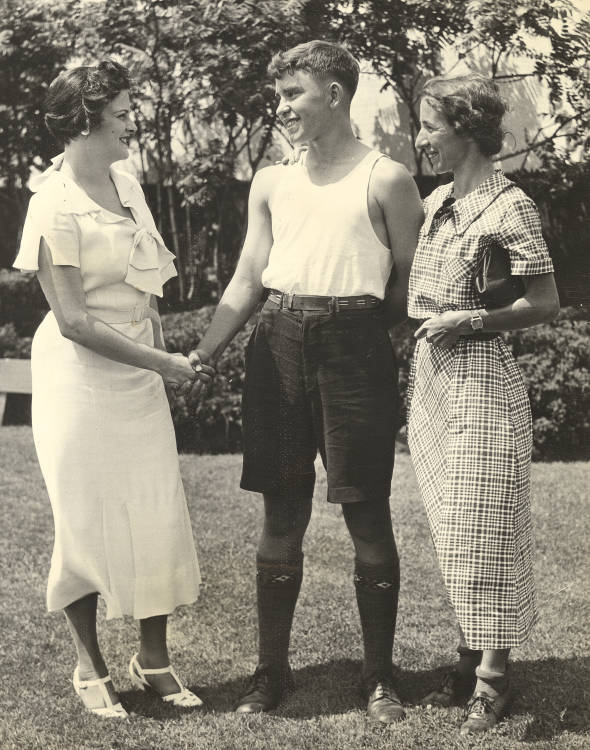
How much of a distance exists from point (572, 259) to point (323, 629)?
15.1 feet

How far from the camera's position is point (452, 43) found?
8.78 meters

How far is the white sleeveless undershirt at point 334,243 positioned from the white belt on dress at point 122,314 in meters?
0.55

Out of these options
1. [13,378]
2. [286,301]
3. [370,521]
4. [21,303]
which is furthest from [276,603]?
[21,303]

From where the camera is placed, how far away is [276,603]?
3.68m

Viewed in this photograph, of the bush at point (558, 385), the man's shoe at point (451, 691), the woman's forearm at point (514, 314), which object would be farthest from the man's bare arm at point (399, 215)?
the bush at point (558, 385)

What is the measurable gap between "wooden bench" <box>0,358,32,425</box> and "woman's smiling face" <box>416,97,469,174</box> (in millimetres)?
6396

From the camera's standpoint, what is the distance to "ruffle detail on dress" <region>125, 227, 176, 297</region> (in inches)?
139

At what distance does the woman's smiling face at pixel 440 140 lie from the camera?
3.32 meters

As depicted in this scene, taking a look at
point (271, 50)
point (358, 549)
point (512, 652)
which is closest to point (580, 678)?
point (512, 652)

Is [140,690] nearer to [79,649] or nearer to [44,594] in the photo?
[79,649]

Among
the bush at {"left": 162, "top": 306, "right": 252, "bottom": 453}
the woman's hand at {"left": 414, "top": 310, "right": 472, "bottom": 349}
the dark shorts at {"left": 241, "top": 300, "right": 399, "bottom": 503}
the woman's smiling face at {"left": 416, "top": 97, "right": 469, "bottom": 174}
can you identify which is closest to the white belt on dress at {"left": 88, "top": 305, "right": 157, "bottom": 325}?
the dark shorts at {"left": 241, "top": 300, "right": 399, "bottom": 503}

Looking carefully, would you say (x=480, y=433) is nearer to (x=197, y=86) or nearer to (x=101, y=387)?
(x=101, y=387)

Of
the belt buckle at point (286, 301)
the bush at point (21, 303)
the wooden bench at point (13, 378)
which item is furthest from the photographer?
the bush at point (21, 303)

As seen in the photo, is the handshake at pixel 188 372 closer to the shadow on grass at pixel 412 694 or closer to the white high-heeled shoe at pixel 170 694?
A: the white high-heeled shoe at pixel 170 694
